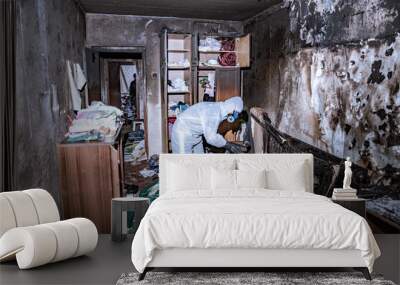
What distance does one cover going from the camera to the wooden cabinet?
20.2 ft

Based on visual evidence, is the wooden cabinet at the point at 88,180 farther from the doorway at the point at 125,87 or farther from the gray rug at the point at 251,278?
the gray rug at the point at 251,278

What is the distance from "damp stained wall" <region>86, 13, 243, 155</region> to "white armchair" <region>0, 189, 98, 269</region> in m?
1.88

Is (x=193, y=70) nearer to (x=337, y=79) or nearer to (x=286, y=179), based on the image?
(x=337, y=79)

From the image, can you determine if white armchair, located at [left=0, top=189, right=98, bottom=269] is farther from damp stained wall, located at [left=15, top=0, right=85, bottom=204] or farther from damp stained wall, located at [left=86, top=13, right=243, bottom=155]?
damp stained wall, located at [left=86, top=13, right=243, bottom=155]

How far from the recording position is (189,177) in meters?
5.34

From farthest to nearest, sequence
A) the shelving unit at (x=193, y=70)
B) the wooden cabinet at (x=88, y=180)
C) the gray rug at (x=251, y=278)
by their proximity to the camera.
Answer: the shelving unit at (x=193, y=70)
the wooden cabinet at (x=88, y=180)
the gray rug at (x=251, y=278)

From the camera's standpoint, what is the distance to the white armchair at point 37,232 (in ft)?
14.0

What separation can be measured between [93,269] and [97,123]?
231cm

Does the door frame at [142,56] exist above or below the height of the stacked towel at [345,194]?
above

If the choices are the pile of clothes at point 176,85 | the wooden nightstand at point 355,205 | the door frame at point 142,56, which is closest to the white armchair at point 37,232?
the door frame at point 142,56

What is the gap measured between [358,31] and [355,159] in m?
1.33

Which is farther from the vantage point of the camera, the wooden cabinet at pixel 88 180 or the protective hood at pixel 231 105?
the protective hood at pixel 231 105

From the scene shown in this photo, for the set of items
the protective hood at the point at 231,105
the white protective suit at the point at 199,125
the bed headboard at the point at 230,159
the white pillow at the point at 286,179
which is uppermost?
the protective hood at the point at 231,105

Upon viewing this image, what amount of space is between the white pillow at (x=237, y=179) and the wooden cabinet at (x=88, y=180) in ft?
4.93
